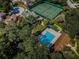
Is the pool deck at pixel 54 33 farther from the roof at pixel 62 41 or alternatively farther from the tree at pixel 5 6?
the tree at pixel 5 6

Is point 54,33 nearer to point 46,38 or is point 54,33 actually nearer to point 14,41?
point 46,38

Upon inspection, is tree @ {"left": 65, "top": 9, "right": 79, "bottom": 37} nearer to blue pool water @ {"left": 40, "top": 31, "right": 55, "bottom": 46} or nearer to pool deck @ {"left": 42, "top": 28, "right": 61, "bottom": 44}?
pool deck @ {"left": 42, "top": 28, "right": 61, "bottom": 44}

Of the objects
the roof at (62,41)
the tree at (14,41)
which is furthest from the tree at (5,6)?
the roof at (62,41)

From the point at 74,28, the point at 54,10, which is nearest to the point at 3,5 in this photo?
the point at 54,10

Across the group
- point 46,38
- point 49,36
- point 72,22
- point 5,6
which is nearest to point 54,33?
point 49,36

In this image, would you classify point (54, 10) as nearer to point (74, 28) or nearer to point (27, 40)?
point (74, 28)

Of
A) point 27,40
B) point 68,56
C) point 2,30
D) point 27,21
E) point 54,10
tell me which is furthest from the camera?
point 54,10
